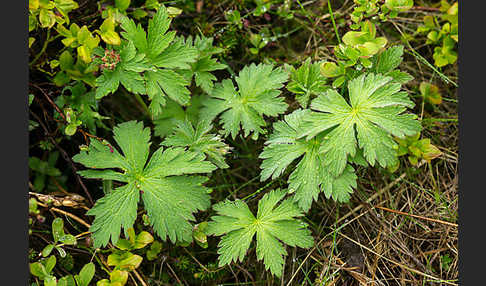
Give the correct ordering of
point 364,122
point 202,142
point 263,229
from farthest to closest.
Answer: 1. point 202,142
2. point 263,229
3. point 364,122

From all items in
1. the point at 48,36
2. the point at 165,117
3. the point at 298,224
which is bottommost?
the point at 298,224

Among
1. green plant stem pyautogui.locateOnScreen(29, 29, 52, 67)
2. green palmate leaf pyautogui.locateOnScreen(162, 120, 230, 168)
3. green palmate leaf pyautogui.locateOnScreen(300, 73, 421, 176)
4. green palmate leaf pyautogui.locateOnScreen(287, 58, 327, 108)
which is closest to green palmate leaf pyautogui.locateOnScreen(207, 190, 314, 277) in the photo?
green palmate leaf pyautogui.locateOnScreen(162, 120, 230, 168)

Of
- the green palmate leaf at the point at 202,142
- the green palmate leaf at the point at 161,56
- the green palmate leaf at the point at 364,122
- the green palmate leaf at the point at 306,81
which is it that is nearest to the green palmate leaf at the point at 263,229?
the green palmate leaf at the point at 202,142

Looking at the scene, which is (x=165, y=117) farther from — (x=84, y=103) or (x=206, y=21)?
(x=206, y=21)

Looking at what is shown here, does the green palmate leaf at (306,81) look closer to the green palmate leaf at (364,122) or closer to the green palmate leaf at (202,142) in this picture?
the green palmate leaf at (364,122)

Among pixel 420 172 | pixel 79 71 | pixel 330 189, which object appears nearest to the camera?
pixel 330 189

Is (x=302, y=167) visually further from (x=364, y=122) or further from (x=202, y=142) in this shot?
(x=202, y=142)

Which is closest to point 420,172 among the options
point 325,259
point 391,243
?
point 391,243

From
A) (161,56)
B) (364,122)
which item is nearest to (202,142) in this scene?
(161,56)
